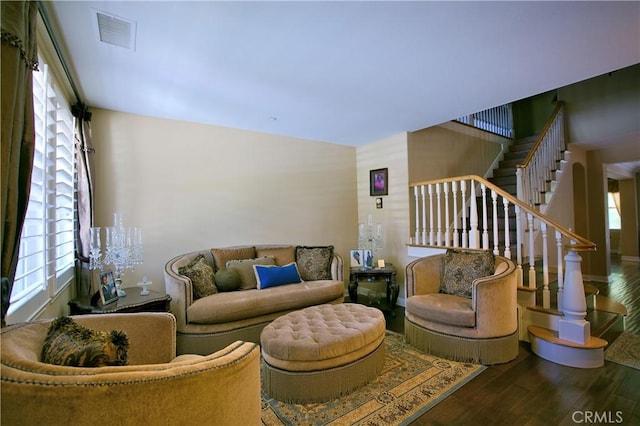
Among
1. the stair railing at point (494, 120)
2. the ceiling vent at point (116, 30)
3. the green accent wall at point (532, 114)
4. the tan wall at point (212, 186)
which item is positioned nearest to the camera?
the ceiling vent at point (116, 30)

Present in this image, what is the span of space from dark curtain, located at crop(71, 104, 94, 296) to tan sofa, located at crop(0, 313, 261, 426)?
188 centimetres

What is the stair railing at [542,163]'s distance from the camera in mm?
3961

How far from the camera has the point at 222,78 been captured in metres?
2.50

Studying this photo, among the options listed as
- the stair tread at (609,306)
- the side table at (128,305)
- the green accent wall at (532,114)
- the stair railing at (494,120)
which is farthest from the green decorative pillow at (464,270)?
the green accent wall at (532,114)

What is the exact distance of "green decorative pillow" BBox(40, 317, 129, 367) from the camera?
999 mm

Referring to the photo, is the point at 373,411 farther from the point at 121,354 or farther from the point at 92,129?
the point at 92,129

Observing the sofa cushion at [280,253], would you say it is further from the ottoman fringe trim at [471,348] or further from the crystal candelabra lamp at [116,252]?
the ottoman fringe trim at [471,348]

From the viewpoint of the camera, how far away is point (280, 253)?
12.4 ft

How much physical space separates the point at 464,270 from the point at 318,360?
178 cm

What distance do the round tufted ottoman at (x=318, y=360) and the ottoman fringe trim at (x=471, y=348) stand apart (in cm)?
68

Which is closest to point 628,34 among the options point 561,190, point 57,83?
point 561,190

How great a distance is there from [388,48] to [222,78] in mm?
1391

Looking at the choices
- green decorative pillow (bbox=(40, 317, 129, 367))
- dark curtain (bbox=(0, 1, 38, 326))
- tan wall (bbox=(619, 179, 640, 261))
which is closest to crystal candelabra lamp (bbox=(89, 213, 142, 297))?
dark curtain (bbox=(0, 1, 38, 326))

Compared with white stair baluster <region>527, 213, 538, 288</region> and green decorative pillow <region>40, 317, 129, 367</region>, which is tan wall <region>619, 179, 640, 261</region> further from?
green decorative pillow <region>40, 317, 129, 367</region>
